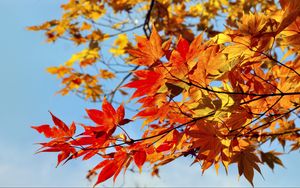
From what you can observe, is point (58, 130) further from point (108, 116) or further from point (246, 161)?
point (246, 161)

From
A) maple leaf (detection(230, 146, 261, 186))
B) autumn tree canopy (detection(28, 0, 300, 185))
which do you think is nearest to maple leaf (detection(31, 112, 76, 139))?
autumn tree canopy (detection(28, 0, 300, 185))

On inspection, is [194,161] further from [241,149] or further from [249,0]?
[249,0]

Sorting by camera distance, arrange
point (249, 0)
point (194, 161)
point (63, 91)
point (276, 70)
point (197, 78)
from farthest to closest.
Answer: point (63, 91), point (249, 0), point (276, 70), point (194, 161), point (197, 78)

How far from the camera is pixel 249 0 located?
380 cm

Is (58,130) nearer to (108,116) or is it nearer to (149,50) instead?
(108,116)

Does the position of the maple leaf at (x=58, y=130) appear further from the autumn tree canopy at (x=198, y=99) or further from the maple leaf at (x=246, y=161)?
the maple leaf at (x=246, y=161)

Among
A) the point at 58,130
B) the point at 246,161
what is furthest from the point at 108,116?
the point at 246,161

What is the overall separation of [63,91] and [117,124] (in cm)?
327

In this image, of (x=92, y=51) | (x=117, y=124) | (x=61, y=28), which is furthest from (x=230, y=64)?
(x=61, y=28)

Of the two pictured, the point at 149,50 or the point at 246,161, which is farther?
the point at 246,161

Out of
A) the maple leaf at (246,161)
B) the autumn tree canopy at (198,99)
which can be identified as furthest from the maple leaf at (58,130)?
the maple leaf at (246,161)

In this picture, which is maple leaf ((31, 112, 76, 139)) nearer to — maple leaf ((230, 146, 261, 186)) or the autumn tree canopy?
the autumn tree canopy

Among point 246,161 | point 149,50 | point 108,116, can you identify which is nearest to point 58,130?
point 108,116

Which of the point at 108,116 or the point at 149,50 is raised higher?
the point at 149,50
